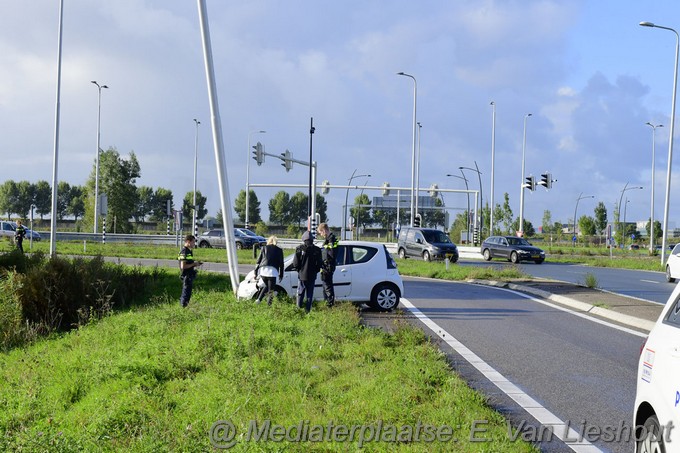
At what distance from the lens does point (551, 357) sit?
9.66 meters

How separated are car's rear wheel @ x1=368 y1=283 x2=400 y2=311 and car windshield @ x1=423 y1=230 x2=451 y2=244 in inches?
948

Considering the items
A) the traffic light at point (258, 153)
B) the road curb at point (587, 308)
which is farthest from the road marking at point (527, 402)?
the traffic light at point (258, 153)

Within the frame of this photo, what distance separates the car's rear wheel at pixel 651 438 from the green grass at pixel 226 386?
0.96 meters

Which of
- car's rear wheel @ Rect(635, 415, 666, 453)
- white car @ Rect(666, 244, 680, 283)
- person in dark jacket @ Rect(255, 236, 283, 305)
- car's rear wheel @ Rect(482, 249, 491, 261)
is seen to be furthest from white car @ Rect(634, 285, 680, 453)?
car's rear wheel @ Rect(482, 249, 491, 261)

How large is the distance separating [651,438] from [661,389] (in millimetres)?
345

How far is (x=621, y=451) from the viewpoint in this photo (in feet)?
17.7

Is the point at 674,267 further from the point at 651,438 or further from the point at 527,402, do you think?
the point at 651,438

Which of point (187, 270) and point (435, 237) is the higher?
point (435, 237)

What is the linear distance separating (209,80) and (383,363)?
1058 centimetres

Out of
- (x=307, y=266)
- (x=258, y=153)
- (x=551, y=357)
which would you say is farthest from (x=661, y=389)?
(x=258, y=153)

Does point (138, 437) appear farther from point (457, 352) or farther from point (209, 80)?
point (209, 80)

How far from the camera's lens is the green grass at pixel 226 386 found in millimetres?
5641

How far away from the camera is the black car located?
139ft

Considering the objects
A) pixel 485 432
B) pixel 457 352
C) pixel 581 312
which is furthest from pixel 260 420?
pixel 581 312
